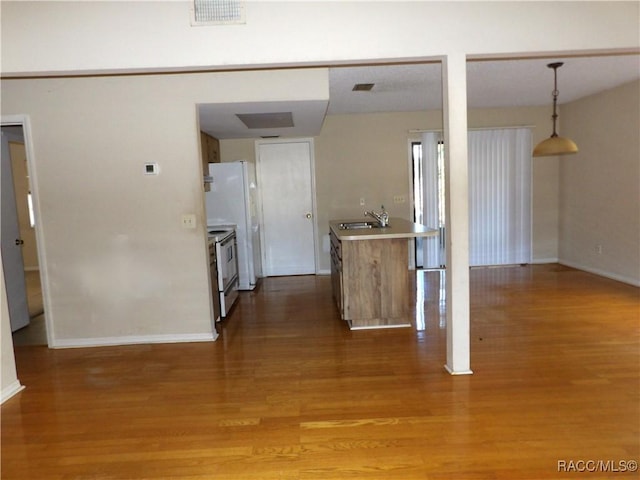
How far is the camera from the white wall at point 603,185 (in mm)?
5099

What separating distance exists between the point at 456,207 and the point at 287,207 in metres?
4.09

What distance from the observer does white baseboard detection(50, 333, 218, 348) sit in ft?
12.3

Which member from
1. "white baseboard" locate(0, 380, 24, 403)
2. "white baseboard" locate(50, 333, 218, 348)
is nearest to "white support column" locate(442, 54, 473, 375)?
"white baseboard" locate(50, 333, 218, 348)

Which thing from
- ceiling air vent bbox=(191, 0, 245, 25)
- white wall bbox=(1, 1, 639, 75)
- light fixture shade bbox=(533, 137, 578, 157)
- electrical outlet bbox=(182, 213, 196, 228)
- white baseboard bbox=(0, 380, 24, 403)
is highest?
ceiling air vent bbox=(191, 0, 245, 25)

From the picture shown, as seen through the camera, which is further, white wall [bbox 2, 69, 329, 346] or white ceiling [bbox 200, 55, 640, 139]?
white ceiling [bbox 200, 55, 640, 139]

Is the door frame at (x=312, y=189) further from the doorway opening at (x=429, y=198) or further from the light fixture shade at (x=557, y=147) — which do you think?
the light fixture shade at (x=557, y=147)

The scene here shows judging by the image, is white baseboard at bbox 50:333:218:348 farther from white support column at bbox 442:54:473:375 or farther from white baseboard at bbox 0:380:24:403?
white support column at bbox 442:54:473:375

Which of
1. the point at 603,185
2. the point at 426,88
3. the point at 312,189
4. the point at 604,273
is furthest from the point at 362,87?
the point at 604,273

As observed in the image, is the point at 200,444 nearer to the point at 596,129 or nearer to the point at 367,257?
the point at 367,257

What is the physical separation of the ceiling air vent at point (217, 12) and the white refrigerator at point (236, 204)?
285cm

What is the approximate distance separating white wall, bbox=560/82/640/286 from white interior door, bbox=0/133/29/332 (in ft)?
22.5

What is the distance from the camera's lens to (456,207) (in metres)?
2.79

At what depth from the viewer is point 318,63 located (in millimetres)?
2707

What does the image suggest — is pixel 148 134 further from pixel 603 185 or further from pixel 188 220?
pixel 603 185
